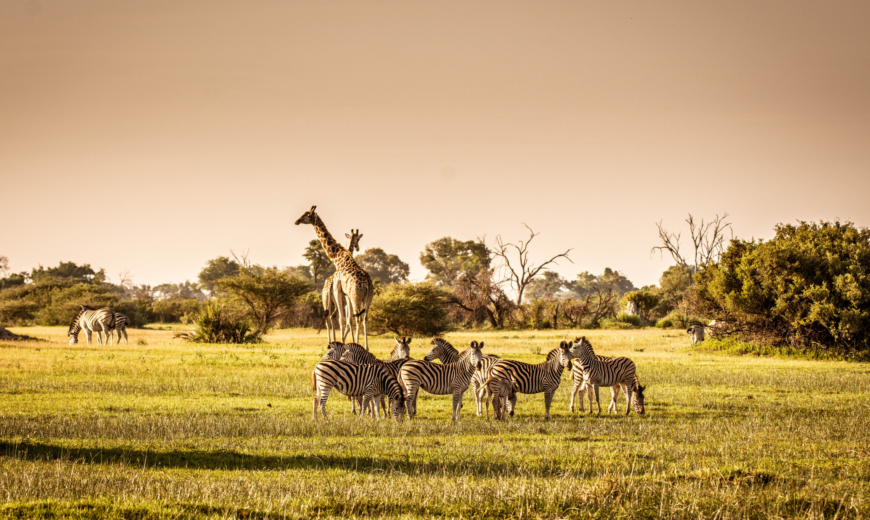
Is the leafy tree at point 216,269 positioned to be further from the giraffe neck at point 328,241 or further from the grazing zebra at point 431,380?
the grazing zebra at point 431,380

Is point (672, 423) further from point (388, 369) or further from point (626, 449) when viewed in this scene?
point (388, 369)

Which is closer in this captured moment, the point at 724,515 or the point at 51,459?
the point at 724,515

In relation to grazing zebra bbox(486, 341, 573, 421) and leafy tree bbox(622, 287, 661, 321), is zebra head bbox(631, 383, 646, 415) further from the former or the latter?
leafy tree bbox(622, 287, 661, 321)

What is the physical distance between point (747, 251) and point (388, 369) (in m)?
22.5

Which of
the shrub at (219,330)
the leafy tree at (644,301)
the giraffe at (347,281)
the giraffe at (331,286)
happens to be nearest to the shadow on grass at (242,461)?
the giraffe at (347,281)

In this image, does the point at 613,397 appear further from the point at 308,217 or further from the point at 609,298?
the point at 609,298

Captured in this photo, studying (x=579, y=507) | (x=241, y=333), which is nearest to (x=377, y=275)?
(x=241, y=333)

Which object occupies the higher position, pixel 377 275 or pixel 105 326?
pixel 377 275

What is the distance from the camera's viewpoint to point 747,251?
29.3 meters

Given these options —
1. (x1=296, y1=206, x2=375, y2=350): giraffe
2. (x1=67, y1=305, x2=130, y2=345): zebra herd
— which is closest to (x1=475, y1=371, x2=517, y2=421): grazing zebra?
(x1=296, y1=206, x2=375, y2=350): giraffe

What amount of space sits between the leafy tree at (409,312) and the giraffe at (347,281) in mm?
16970

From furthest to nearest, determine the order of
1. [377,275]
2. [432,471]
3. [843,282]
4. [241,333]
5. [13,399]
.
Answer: [377,275] → [241,333] → [843,282] → [13,399] → [432,471]

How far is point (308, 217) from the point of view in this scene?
23766mm

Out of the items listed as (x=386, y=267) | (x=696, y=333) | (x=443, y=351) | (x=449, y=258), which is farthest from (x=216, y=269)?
(x=443, y=351)
